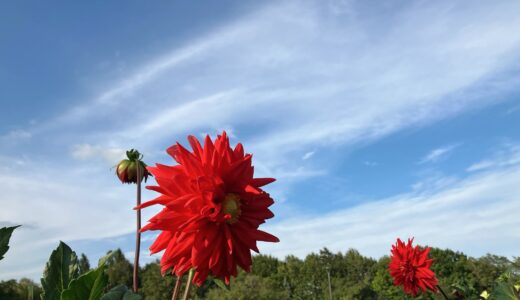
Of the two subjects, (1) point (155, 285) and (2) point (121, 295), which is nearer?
(2) point (121, 295)

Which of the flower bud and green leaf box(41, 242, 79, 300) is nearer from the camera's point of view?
green leaf box(41, 242, 79, 300)

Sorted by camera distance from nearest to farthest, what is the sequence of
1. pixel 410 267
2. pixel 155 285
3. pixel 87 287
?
pixel 87 287
pixel 410 267
pixel 155 285

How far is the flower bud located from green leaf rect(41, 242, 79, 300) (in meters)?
1.55

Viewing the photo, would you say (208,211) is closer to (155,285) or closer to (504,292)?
(504,292)

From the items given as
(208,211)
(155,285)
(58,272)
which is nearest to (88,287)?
(58,272)

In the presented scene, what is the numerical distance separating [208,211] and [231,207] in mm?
112

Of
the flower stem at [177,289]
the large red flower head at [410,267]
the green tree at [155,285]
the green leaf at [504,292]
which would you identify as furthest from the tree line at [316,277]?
the flower stem at [177,289]

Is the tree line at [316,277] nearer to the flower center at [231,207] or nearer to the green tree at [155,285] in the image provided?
the green tree at [155,285]

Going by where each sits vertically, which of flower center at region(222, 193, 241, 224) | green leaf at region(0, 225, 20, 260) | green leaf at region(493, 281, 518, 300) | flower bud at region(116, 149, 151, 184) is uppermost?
flower bud at region(116, 149, 151, 184)

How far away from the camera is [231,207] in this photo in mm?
1944

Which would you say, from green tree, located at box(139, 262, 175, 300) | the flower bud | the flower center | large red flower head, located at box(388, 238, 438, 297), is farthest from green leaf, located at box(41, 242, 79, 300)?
green tree, located at box(139, 262, 175, 300)

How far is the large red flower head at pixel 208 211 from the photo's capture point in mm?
1850

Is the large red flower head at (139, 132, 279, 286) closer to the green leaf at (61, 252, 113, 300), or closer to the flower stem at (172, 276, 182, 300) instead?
the flower stem at (172, 276, 182, 300)

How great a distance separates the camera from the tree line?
127ft
